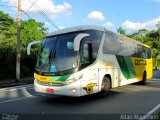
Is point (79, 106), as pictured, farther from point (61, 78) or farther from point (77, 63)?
point (77, 63)

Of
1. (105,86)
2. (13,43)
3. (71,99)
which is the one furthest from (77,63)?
(13,43)

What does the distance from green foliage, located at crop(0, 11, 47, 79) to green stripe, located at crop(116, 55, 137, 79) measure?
1061cm

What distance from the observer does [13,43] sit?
45094 mm

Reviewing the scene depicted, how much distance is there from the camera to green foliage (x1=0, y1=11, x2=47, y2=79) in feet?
94.5

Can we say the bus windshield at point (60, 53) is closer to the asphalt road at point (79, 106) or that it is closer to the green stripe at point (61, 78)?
the green stripe at point (61, 78)

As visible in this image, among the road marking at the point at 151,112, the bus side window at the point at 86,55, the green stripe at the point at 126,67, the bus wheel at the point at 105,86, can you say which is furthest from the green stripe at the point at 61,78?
the green stripe at the point at 126,67

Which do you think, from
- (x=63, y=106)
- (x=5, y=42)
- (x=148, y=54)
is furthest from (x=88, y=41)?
(x=5, y=42)

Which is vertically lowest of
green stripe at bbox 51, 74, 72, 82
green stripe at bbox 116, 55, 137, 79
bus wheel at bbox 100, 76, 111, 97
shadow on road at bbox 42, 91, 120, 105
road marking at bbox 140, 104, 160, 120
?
road marking at bbox 140, 104, 160, 120

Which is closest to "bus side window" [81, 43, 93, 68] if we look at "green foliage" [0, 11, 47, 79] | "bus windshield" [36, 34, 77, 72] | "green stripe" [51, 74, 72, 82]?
"bus windshield" [36, 34, 77, 72]

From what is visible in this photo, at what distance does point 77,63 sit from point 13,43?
114ft

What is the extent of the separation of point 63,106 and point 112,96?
139 inches

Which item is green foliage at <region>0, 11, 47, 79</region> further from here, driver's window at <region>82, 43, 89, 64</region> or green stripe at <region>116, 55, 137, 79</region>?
driver's window at <region>82, 43, 89, 64</region>

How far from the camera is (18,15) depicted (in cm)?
2811

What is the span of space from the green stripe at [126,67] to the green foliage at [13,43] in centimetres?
1061
